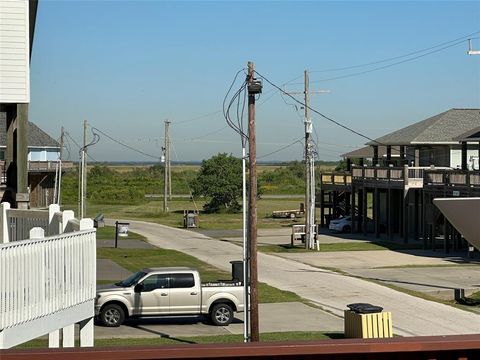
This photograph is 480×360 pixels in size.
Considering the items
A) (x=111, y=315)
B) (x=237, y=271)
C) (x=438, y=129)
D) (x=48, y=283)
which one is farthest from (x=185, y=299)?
(x=438, y=129)

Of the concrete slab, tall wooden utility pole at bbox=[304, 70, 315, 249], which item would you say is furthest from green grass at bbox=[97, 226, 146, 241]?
the concrete slab

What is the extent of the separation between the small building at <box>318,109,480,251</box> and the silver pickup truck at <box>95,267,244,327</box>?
2163 centimetres

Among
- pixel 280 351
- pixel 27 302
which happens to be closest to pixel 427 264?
pixel 27 302

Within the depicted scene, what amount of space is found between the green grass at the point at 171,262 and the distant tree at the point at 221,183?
35897mm

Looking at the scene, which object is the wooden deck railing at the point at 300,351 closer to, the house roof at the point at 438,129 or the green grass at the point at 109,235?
the green grass at the point at 109,235

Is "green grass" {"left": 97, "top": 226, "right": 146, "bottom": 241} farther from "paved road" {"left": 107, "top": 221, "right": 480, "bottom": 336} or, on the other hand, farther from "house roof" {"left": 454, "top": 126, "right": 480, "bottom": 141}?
"house roof" {"left": 454, "top": 126, "right": 480, "bottom": 141}

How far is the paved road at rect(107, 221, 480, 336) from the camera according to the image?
23547 millimetres

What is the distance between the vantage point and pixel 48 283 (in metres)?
10.4

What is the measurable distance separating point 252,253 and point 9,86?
332 inches

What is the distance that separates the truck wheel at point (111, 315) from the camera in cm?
2331

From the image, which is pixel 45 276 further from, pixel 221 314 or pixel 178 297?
pixel 221 314

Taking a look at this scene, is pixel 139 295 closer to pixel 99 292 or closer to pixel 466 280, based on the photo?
pixel 99 292

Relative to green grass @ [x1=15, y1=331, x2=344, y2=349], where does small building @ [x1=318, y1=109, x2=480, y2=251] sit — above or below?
above

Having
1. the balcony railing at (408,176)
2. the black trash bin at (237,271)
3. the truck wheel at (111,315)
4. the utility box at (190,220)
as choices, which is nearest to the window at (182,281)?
the black trash bin at (237,271)
